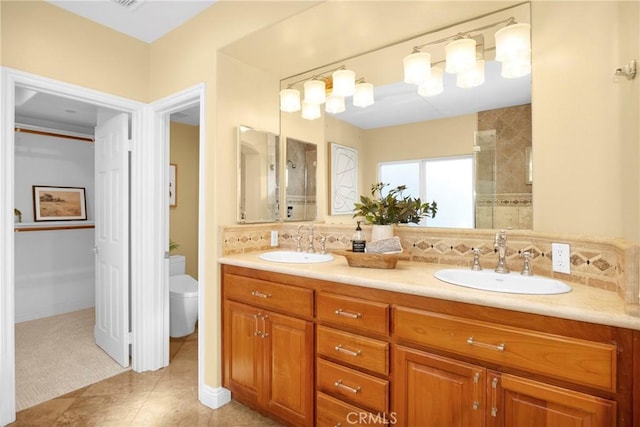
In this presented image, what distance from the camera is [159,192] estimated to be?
257cm

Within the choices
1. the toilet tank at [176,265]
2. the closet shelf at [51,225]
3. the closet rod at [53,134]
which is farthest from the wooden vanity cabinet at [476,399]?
the closet rod at [53,134]

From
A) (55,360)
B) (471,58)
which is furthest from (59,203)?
(471,58)

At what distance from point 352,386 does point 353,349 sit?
0.17 metres

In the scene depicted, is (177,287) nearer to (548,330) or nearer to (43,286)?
(43,286)

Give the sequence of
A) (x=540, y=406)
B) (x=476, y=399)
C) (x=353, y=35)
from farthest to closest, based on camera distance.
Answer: (x=353, y=35)
(x=476, y=399)
(x=540, y=406)

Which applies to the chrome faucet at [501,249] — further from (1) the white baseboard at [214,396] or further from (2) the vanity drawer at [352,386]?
(1) the white baseboard at [214,396]

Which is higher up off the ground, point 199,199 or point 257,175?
point 257,175

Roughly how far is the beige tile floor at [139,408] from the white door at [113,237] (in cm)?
35

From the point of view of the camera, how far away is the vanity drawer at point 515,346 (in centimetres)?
100

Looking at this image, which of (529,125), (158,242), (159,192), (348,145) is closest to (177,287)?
(158,242)

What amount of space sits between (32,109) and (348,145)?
340 cm

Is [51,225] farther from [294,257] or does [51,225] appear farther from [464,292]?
[464,292]

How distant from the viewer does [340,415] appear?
1.56 m

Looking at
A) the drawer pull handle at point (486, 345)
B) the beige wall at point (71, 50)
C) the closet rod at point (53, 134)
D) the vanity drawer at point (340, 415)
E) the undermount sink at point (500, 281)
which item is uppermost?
the beige wall at point (71, 50)
